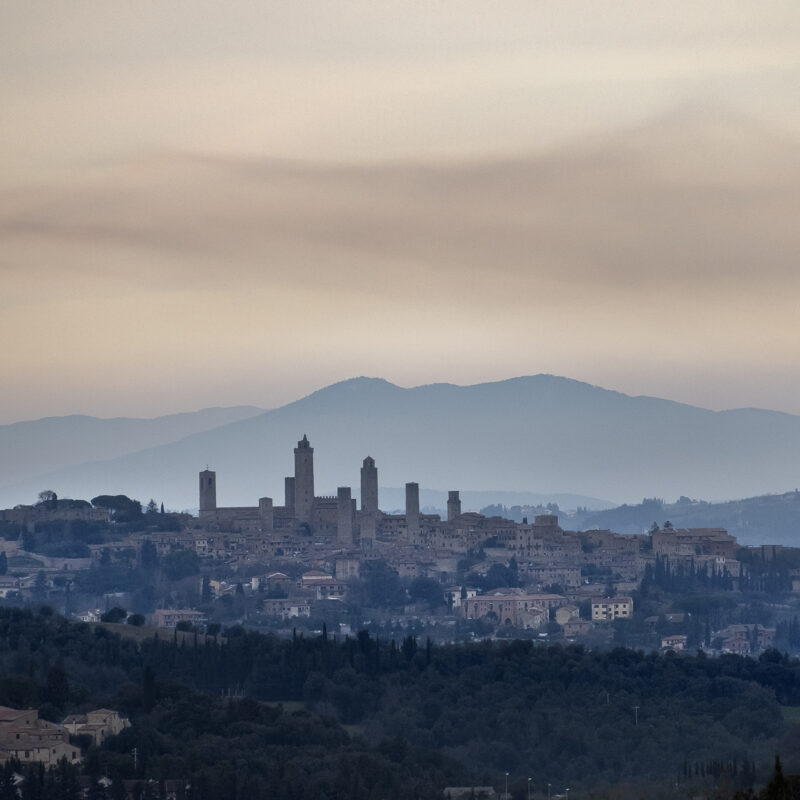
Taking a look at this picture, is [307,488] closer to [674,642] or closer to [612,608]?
[612,608]

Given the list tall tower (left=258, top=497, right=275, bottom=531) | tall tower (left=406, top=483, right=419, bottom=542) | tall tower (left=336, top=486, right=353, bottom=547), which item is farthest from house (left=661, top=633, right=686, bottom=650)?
tall tower (left=258, top=497, right=275, bottom=531)

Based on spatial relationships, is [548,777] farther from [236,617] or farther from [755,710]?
[236,617]

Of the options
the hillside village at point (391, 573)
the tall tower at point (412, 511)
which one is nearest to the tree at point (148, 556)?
the hillside village at point (391, 573)

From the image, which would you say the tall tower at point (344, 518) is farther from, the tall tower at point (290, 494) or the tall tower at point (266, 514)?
the tall tower at point (290, 494)

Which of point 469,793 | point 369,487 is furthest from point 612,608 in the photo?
point 469,793

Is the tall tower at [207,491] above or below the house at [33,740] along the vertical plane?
above

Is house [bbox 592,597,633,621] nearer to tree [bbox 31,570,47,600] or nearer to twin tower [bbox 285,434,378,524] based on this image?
tree [bbox 31,570,47,600]

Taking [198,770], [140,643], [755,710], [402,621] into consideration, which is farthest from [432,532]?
[198,770]
